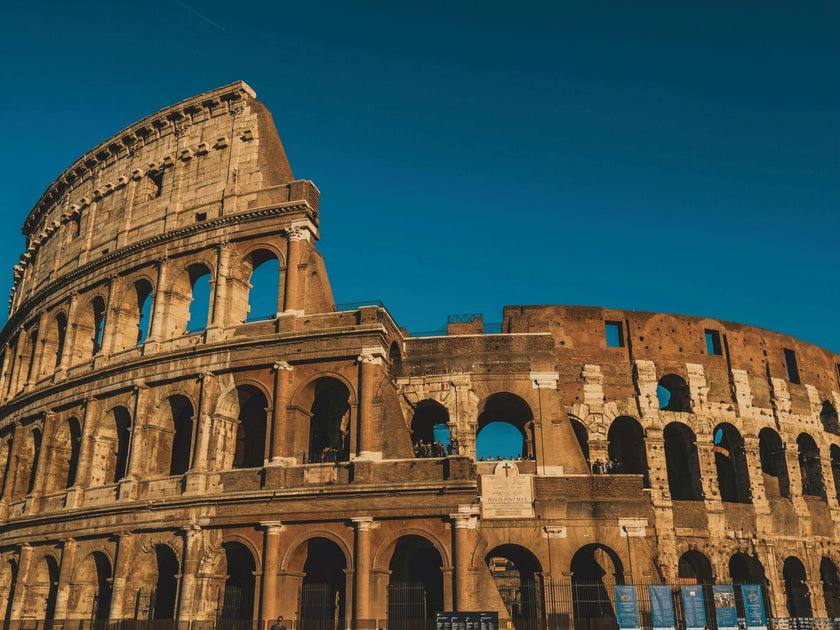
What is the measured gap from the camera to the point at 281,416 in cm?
2022

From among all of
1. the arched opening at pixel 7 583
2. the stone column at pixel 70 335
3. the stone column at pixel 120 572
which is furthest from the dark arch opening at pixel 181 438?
the arched opening at pixel 7 583

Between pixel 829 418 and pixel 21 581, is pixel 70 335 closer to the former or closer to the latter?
pixel 21 581

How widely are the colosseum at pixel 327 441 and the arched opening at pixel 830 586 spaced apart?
11cm

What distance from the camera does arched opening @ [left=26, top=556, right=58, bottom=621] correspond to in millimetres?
23000

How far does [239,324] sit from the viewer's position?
72.6 feet

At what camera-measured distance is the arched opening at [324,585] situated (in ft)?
64.4

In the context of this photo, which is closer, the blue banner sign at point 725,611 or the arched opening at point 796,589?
the blue banner sign at point 725,611

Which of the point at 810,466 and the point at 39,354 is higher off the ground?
the point at 39,354

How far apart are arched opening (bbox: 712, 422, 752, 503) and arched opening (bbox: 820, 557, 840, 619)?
12.1 feet

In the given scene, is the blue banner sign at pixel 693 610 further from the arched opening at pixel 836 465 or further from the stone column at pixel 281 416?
the arched opening at pixel 836 465

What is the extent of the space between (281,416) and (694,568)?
14.1m

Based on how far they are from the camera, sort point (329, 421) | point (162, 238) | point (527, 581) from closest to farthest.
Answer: point (329, 421), point (527, 581), point (162, 238)

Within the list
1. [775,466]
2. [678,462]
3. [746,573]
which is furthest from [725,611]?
[775,466]

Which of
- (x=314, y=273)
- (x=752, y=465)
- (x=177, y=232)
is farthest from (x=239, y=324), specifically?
(x=752, y=465)
